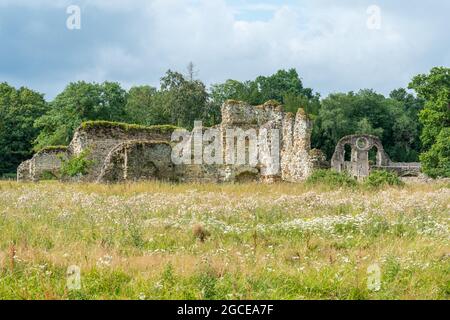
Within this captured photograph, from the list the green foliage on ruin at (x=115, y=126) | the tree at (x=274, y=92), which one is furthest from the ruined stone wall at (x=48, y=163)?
the tree at (x=274, y=92)

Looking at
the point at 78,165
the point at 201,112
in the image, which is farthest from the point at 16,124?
the point at 78,165

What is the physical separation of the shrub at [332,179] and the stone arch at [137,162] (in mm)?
8047

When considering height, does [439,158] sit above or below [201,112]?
below

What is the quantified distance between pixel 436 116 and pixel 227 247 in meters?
38.0

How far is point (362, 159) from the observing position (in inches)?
2494

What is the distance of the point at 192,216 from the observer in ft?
42.4

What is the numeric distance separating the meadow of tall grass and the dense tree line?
30.1 m

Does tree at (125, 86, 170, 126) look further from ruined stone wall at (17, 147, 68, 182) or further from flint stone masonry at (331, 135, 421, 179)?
ruined stone wall at (17, 147, 68, 182)

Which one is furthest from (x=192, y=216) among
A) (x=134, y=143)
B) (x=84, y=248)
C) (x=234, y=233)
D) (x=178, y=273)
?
(x=134, y=143)

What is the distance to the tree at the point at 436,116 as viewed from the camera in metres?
41.2

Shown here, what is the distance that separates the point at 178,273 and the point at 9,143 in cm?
5880

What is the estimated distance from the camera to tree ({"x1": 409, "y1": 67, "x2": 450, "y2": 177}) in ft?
135

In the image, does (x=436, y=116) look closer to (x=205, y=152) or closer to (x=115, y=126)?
(x=205, y=152)
